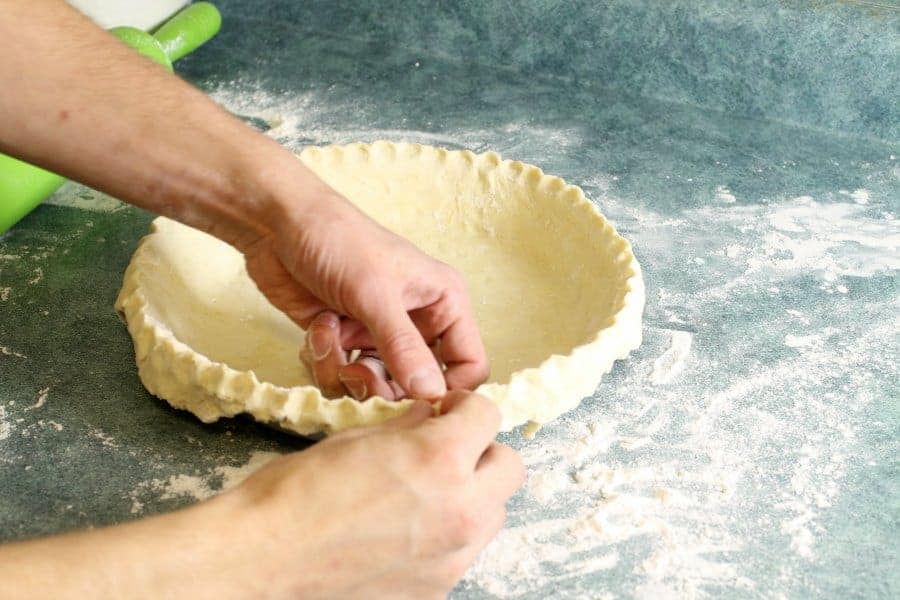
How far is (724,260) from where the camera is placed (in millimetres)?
1673

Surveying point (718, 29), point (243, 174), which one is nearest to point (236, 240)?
point (243, 174)

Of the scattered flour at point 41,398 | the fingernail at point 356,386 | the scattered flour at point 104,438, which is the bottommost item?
the scattered flour at point 41,398

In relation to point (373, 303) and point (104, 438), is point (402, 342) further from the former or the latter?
point (104, 438)

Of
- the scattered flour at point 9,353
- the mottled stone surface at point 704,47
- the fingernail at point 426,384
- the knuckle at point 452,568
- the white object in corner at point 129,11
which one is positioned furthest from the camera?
the white object in corner at point 129,11

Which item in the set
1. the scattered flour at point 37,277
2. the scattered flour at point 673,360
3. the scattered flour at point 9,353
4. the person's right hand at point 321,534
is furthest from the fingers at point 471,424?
the scattered flour at point 37,277

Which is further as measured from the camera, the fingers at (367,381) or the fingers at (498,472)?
the fingers at (367,381)

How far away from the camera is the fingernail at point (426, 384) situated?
3.63ft

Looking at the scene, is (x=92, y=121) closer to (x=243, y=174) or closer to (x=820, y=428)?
(x=243, y=174)

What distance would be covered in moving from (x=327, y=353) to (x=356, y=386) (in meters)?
0.07

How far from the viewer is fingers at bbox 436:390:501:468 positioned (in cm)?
94

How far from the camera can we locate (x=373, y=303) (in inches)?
45.8

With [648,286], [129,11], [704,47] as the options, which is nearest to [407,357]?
[648,286]

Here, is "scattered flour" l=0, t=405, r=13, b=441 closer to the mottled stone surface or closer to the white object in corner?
the white object in corner

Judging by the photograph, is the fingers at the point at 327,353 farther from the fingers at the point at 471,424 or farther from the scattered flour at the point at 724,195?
the scattered flour at the point at 724,195
